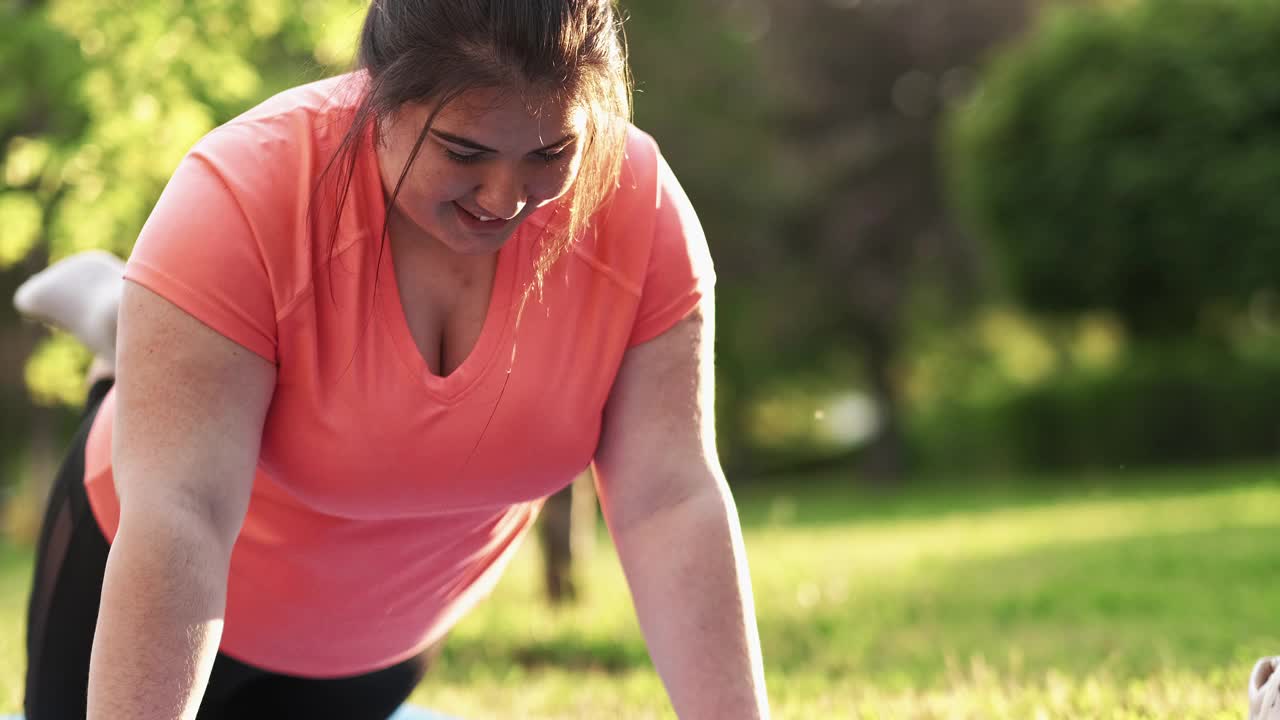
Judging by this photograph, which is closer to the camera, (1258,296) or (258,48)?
(258,48)

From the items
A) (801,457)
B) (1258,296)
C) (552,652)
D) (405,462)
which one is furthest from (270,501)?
(801,457)

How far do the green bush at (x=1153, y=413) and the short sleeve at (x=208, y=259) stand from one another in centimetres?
2063

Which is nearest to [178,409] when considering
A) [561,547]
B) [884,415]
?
[561,547]

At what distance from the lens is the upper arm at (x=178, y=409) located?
1651 mm

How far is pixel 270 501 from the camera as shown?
209 cm

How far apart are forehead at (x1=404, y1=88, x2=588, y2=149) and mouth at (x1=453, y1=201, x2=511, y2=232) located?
0.14 m

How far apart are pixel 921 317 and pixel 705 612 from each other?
25341 millimetres

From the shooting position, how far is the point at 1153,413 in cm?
2080

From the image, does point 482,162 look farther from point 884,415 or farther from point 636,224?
point 884,415

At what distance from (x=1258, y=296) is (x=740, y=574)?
1866 centimetres

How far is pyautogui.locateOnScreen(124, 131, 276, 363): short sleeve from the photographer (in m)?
1.65

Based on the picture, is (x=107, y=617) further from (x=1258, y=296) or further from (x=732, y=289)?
(x=732, y=289)

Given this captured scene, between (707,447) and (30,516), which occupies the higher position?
(707,447)

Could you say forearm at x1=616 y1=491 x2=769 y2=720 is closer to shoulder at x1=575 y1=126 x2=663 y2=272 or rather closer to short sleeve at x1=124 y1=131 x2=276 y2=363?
shoulder at x1=575 y1=126 x2=663 y2=272
